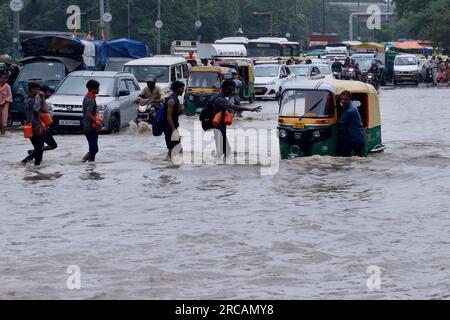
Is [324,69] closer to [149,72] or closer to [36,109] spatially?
[149,72]

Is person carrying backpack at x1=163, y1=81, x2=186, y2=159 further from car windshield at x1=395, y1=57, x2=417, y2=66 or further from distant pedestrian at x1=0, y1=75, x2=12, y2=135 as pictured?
car windshield at x1=395, y1=57, x2=417, y2=66

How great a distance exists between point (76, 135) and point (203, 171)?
8.15 metres

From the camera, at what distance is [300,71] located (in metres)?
47.5

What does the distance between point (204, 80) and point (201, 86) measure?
24 cm

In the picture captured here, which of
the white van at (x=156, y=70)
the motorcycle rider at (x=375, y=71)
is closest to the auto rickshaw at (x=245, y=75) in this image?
the white van at (x=156, y=70)

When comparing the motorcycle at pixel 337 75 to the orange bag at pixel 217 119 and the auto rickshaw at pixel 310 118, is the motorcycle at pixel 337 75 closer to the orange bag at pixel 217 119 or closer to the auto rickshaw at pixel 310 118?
the auto rickshaw at pixel 310 118

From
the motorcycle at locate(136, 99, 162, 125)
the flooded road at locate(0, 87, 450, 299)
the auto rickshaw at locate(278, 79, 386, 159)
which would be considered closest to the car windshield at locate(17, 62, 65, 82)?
the motorcycle at locate(136, 99, 162, 125)

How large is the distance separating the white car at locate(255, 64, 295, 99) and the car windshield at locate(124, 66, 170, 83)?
10.5 meters

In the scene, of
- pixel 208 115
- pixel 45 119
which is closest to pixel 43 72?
pixel 45 119

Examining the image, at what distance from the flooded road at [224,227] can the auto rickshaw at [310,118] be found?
292 millimetres

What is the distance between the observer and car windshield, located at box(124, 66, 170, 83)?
115ft

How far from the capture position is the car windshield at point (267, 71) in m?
47.2

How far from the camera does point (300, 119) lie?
2084cm
